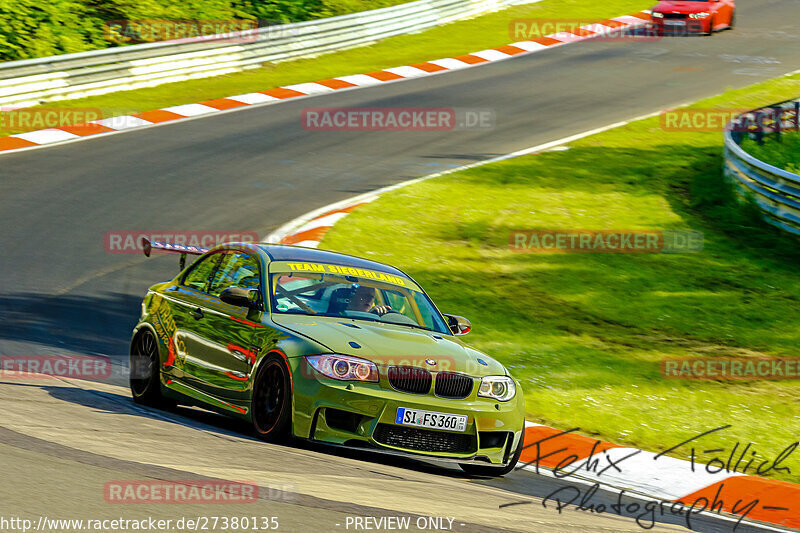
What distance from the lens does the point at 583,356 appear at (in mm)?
11938

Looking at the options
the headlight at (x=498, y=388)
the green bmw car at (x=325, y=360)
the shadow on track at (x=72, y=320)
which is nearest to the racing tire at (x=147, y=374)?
the green bmw car at (x=325, y=360)

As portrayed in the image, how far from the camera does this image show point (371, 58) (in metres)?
29.1

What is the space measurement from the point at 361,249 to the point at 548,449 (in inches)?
243

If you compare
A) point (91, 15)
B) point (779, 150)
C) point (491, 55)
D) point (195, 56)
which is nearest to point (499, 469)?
point (779, 150)

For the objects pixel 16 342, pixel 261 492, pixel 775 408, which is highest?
pixel 261 492

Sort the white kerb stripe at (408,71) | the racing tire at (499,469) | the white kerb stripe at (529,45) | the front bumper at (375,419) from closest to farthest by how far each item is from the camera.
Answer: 1. the front bumper at (375,419)
2. the racing tire at (499,469)
3. the white kerb stripe at (408,71)
4. the white kerb stripe at (529,45)

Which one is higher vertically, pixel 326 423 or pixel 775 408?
pixel 326 423

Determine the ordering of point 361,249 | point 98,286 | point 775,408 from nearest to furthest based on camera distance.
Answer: point 775,408, point 98,286, point 361,249

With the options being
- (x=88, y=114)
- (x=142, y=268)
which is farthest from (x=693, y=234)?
(x=88, y=114)

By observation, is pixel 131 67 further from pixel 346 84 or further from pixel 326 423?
pixel 326 423

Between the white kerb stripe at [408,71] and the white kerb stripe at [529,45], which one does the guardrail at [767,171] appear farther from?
the white kerb stripe at [529,45]

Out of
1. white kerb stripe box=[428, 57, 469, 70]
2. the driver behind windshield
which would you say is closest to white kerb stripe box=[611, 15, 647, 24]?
white kerb stripe box=[428, 57, 469, 70]

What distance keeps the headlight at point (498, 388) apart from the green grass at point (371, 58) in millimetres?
14681

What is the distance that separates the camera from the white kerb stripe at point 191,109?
883 inches
